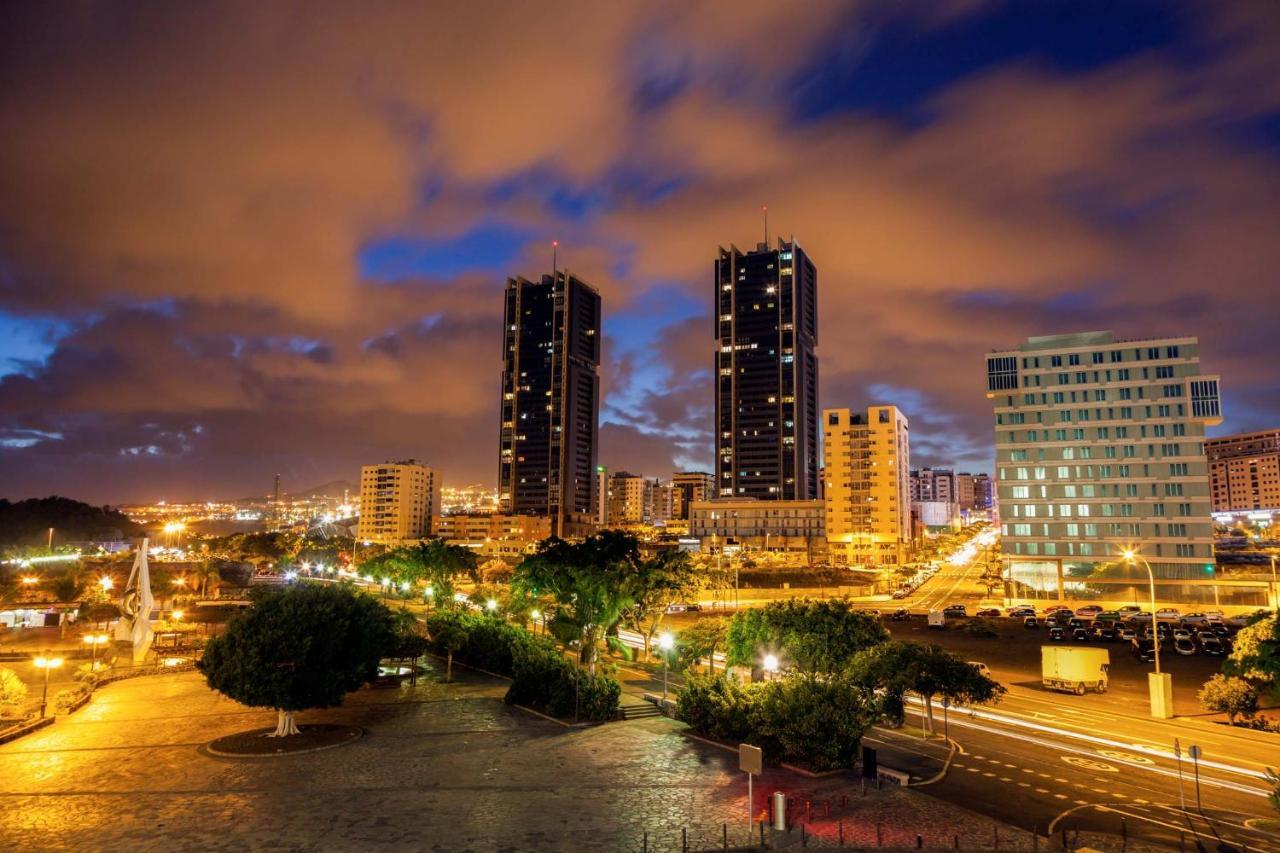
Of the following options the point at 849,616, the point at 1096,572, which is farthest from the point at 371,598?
the point at 1096,572

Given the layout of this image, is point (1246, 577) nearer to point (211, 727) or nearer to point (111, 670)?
point (211, 727)

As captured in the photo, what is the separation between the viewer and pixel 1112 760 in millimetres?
30969

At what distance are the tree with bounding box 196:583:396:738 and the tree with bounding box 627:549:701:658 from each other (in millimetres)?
19067

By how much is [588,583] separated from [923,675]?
23.7m

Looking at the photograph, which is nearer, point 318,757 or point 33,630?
point 318,757

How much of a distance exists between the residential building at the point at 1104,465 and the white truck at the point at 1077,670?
65.9 meters

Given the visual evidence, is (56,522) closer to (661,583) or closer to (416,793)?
(661,583)

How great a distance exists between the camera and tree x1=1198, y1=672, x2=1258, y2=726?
37219mm

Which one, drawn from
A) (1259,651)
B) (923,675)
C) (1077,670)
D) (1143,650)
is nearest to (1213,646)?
(1143,650)

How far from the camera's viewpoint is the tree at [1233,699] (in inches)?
1465

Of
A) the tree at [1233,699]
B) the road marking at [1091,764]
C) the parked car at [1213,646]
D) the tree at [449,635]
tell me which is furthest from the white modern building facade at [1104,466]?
the tree at [449,635]

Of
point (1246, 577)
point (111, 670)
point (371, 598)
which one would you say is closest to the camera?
point (371, 598)

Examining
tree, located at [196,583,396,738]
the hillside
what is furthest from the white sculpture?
the hillside

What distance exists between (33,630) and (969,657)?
83.1 meters
